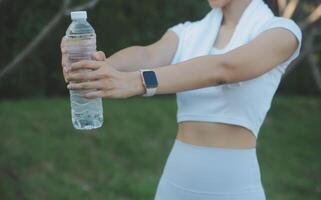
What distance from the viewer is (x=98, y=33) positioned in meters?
8.89

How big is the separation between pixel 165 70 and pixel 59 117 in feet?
17.9

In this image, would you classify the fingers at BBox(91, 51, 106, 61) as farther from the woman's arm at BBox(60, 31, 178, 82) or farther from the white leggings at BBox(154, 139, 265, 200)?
the white leggings at BBox(154, 139, 265, 200)

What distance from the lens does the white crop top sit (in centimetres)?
269

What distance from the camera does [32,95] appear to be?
30.9 feet

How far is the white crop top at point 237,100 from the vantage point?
8.81ft

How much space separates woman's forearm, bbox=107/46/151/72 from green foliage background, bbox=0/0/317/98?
206 inches

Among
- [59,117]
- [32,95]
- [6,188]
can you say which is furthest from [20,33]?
[6,188]

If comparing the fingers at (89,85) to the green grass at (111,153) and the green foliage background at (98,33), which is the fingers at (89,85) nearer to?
the green grass at (111,153)

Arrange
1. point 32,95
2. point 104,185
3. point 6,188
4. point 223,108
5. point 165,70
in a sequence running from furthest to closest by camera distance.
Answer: point 32,95, point 104,185, point 6,188, point 223,108, point 165,70

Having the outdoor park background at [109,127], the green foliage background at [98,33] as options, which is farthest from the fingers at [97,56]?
the green foliage background at [98,33]

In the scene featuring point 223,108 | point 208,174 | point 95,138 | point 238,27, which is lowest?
point 95,138

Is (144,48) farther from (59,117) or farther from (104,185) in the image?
(59,117)

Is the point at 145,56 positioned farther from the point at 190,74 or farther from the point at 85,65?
the point at 85,65

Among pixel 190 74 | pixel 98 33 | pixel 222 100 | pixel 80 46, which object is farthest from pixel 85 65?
pixel 98 33
